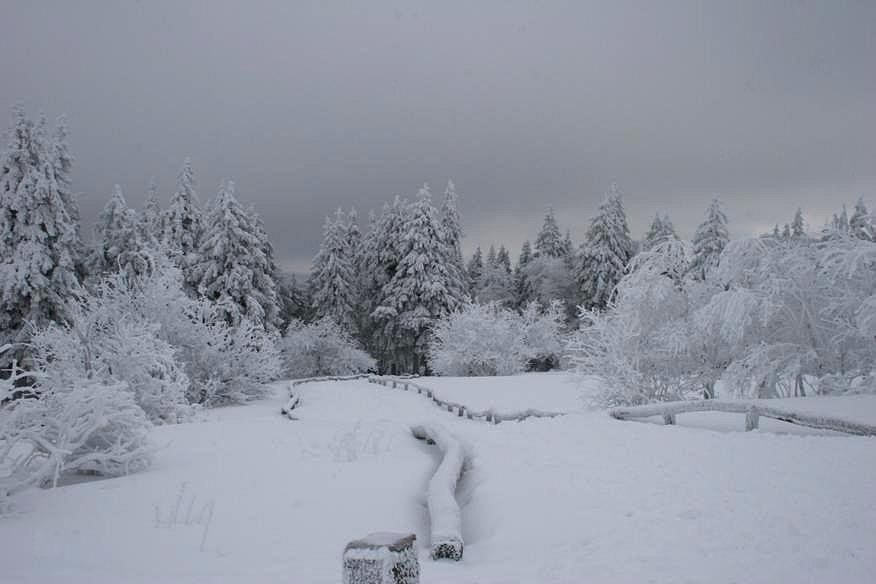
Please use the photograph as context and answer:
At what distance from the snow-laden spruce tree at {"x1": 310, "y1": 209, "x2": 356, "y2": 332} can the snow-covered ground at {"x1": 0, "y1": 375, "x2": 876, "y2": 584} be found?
35.5m

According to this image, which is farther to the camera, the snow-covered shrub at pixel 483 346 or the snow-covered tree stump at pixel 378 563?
the snow-covered shrub at pixel 483 346

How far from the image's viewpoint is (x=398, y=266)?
1775 inches

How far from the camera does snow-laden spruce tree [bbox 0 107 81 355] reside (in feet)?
85.7

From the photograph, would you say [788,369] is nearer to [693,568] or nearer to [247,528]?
[693,568]

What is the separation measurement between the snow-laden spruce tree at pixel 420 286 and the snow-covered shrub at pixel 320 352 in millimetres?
3323

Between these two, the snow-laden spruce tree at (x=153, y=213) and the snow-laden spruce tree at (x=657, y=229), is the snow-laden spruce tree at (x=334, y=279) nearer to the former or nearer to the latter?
the snow-laden spruce tree at (x=153, y=213)

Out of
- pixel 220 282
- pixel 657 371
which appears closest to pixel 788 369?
pixel 657 371

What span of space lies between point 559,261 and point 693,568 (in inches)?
1772

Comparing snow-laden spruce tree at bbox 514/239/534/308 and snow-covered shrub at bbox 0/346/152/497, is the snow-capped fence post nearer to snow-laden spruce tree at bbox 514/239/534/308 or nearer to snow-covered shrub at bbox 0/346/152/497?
snow-covered shrub at bbox 0/346/152/497

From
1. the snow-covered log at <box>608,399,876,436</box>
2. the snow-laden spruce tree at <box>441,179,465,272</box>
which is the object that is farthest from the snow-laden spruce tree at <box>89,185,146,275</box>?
the snow-covered log at <box>608,399,876,436</box>

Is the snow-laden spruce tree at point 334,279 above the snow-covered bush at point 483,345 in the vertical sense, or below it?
above

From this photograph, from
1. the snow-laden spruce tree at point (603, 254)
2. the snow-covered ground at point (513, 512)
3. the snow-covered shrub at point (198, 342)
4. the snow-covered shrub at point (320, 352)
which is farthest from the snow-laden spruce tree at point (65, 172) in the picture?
the snow-laden spruce tree at point (603, 254)

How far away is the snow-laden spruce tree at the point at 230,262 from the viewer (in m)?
36.1

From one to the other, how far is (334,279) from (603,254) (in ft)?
69.6
